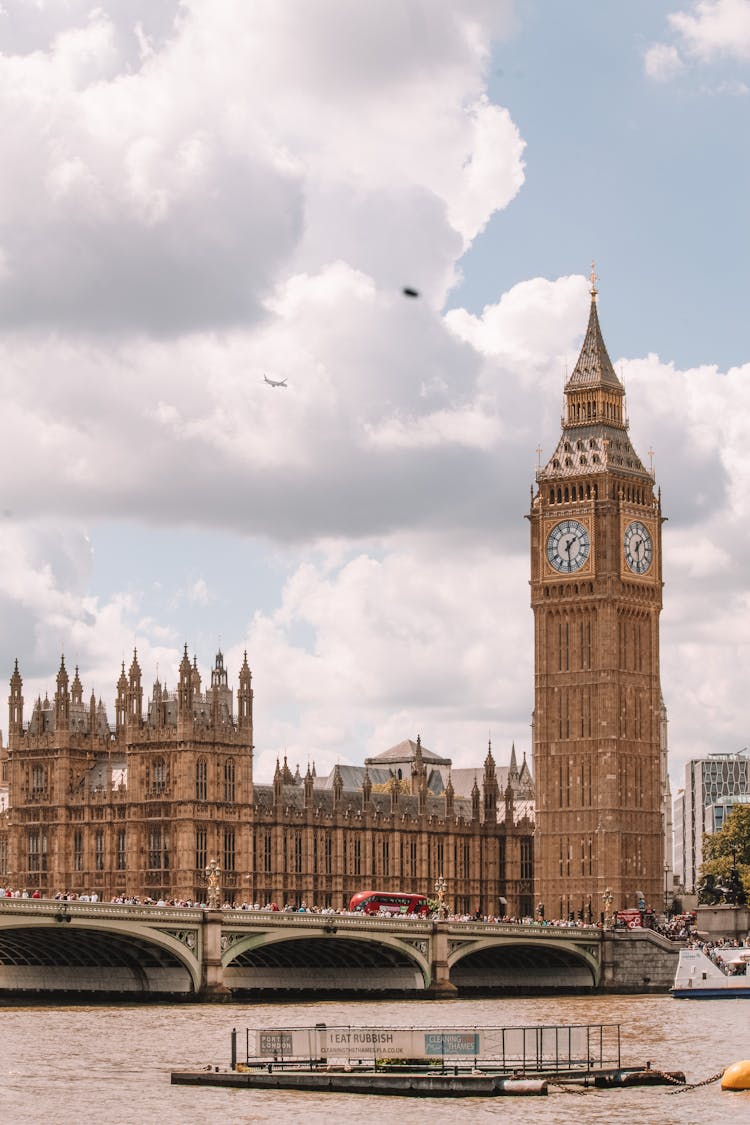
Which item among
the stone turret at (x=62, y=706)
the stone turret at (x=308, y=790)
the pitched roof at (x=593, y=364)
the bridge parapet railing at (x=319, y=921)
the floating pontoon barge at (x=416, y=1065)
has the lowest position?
the floating pontoon barge at (x=416, y=1065)

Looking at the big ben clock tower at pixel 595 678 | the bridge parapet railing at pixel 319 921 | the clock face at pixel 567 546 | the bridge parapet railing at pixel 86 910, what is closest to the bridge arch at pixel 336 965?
the bridge parapet railing at pixel 319 921

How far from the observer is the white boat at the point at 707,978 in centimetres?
13288

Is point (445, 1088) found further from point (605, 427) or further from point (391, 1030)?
point (605, 427)

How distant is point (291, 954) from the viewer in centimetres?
12644

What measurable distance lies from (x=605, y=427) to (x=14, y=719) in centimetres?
5173

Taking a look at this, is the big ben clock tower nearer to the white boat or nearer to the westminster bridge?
the westminster bridge

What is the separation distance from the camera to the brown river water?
64.4m

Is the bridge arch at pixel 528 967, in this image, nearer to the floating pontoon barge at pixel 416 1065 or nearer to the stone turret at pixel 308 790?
the stone turret at pixel 308 790

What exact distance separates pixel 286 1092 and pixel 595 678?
114683mm

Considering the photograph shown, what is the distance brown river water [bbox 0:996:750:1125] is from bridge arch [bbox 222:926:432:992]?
10.6 ft

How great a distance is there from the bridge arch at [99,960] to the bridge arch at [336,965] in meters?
5.70

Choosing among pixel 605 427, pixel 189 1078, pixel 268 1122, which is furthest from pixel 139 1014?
pixel 605 427

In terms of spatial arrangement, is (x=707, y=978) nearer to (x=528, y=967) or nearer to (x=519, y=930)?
(x=519, y=930)

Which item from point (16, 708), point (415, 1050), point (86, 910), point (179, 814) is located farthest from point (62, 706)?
point (415, 1050)
